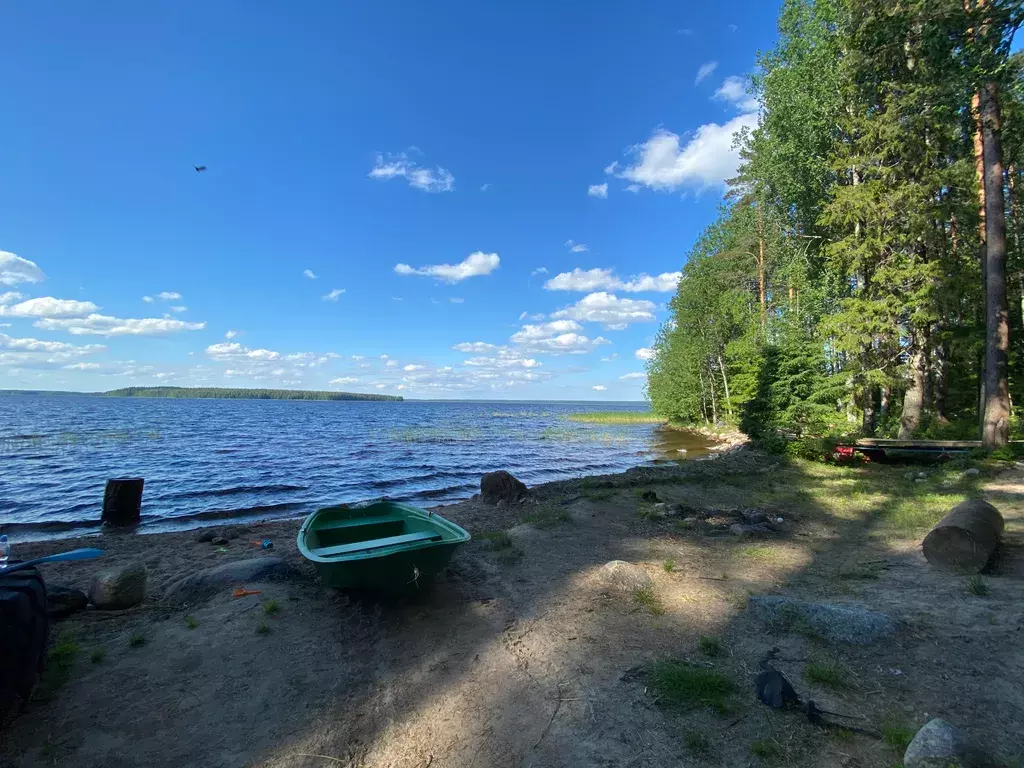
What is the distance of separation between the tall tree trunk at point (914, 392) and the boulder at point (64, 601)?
72.7 feet

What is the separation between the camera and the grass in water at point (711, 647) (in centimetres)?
445

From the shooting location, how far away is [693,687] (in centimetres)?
386

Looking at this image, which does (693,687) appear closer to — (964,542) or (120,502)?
(964,542)

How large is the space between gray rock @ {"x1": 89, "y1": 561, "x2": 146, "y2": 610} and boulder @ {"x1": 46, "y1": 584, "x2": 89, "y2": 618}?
11 cm

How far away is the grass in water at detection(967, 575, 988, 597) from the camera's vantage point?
17.1ft

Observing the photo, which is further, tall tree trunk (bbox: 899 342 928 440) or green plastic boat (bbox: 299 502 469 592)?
tall tree trunk (bbox: 899 342 928 440)

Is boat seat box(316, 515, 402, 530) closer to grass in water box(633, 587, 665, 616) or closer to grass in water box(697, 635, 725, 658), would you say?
grass in water box(633, 587, 665, 616)

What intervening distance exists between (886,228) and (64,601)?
75.9 ft

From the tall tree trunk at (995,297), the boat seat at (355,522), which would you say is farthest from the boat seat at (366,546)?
the tall tree trunk at (995,297)

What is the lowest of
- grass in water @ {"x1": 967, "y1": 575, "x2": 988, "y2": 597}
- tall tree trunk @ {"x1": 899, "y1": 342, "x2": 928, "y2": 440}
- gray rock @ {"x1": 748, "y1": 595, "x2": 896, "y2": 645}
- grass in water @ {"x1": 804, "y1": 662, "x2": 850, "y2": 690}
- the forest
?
grass in water @ {"x1": 804, "y1": 662, "x2": 850, "y2": 690}

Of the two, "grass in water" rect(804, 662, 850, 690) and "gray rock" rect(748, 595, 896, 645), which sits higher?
"gray rock" rect(748, 595, 896, 645)

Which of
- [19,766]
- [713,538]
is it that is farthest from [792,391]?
[19,766]

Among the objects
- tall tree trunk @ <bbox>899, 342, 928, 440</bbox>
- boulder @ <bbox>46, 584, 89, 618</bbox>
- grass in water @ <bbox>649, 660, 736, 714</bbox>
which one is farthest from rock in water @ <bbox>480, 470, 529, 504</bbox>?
tall tree trunk @ <bbox>899, 342, 928, 440</bbox>

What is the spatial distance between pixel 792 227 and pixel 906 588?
20.5 metres
